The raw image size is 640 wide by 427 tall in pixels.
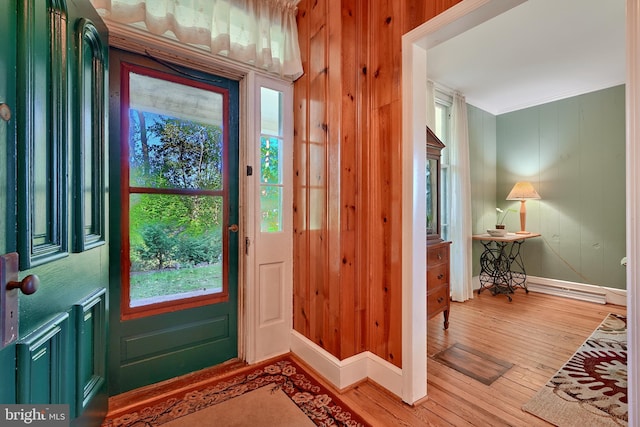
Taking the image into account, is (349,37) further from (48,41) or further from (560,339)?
(560,339)

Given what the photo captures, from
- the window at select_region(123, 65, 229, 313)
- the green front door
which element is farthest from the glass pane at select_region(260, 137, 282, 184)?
the green front door

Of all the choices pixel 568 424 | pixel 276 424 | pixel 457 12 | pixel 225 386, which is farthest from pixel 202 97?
pixel 568 424

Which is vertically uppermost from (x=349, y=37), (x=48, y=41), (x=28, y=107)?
(x=349, y=37)

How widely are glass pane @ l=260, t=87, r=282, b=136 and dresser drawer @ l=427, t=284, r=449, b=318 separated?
1957 millimetres

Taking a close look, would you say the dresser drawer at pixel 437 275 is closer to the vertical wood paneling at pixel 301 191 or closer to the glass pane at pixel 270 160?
the vertical wood paneling at pixel 301 191

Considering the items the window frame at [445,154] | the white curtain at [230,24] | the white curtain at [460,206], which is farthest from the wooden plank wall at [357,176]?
the white curtain at [460,206]

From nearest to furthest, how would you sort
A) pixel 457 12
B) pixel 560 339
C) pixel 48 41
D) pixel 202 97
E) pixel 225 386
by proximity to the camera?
pixel 48 41 < pixel 457 12 < pixel 225 386 < pixel 202 97 < pixel 560 339

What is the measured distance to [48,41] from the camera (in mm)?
971

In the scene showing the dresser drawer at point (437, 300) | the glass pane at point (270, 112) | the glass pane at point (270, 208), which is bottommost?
the dresser drawer at point (437, 300)

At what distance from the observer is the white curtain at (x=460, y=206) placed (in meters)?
3.65

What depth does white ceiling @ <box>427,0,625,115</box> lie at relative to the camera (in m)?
2.30

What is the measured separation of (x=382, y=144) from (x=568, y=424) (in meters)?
1.89

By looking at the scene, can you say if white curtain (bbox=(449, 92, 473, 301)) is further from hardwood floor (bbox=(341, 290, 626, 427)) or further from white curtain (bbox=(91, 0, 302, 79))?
white curtain (bbox=(91, 0, 302, 79))

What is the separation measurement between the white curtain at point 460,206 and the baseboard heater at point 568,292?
1.25 m
